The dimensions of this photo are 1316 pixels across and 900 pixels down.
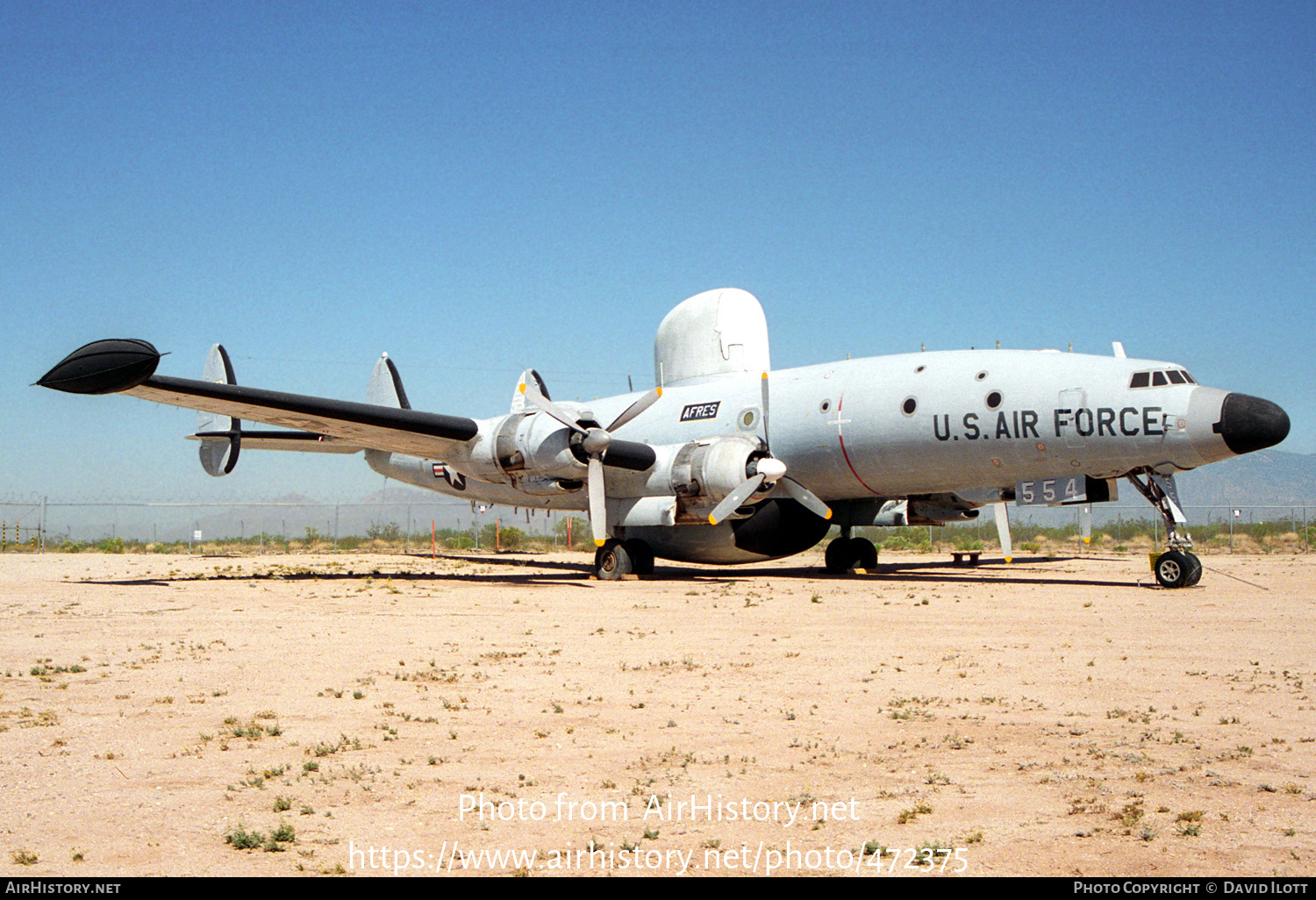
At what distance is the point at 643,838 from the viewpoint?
4.09 m

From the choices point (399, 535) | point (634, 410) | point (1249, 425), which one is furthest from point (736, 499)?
point (399, 535)

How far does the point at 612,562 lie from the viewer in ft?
64.1

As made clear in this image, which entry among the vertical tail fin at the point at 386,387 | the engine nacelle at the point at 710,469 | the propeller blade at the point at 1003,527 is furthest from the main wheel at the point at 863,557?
the vertical tail fin at the point at 386,387

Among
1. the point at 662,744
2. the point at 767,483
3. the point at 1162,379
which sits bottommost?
the point at 662,744

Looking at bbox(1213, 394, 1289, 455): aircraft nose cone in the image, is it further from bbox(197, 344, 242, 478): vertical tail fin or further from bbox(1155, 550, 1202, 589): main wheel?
bbox(197, 344, 242, 478): vertical tail fin

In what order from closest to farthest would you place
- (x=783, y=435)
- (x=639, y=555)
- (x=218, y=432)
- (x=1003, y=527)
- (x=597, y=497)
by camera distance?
(x=1003, y=527), (x=597, y=497), (x=783, y=435), (x=639, y=555), (x=218, y=432)

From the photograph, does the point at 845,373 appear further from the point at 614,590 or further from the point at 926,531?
the point at 926,531

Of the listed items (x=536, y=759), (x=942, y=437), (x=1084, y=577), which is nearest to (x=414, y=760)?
(x=536, y=759)

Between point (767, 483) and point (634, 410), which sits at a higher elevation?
point (634, 410)

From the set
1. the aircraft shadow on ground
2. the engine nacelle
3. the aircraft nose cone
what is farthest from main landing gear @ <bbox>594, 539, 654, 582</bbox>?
the aircraft nose cone

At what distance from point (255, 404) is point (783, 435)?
31.3 feet

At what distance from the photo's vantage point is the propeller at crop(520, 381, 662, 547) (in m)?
17.7

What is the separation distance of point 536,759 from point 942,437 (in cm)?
1267

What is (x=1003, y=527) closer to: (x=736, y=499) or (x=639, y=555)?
(x=736, y=499)
